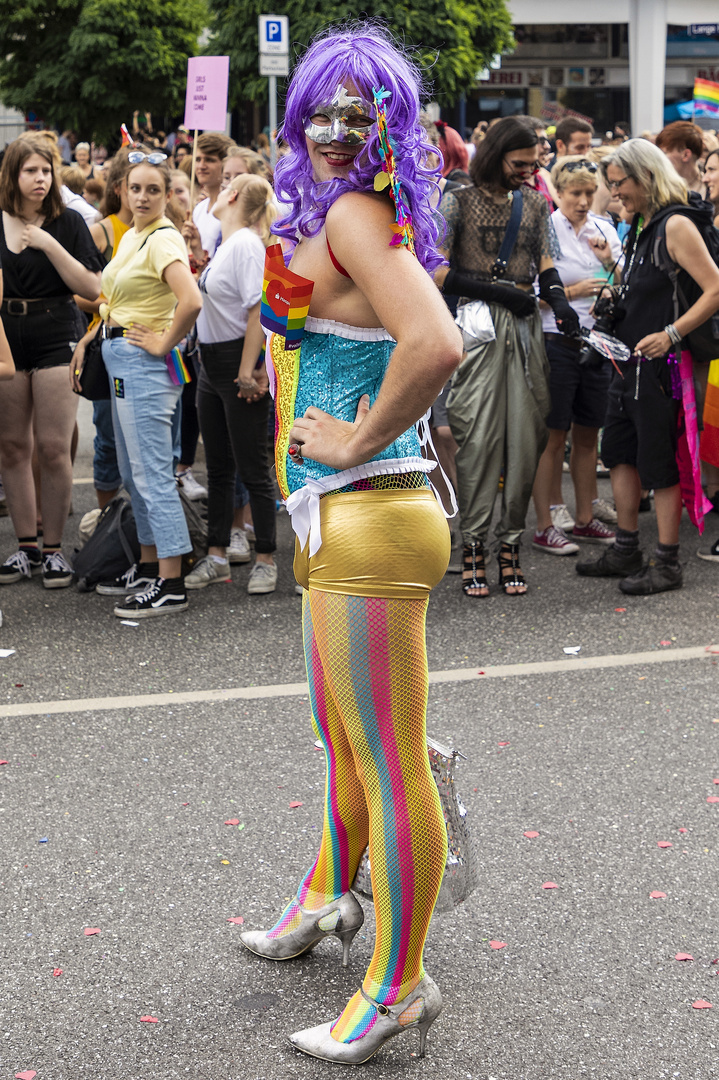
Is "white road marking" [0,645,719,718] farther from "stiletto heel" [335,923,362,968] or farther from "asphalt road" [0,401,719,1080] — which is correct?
"stiletto heel" [335,923,362,968]

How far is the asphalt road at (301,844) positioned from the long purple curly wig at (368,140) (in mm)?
665

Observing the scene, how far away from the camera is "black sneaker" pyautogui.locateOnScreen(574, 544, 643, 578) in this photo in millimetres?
6152

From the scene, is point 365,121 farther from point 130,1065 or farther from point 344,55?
point 130,1065

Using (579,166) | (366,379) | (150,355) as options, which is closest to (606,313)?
(579,166)

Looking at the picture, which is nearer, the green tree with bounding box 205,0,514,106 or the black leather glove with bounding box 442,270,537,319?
the black leather glove with bounding box 442,270,537,319

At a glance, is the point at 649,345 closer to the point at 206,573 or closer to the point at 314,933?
the point at 206,573

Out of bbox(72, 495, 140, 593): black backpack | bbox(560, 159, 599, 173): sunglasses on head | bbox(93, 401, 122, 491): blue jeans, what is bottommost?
bbox(72, 495, 140, 593): black backpack

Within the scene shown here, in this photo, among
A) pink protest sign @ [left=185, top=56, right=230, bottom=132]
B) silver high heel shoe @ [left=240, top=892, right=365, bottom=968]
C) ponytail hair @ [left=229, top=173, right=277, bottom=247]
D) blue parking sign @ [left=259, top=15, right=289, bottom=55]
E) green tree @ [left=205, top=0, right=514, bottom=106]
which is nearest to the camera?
silver high heel shoe @ [left=240, top=892, right=365, bottom=968]

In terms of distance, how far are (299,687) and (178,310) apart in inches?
72.8

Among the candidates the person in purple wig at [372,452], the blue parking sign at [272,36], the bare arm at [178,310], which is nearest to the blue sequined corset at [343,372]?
the person in purple wig at [372,452]

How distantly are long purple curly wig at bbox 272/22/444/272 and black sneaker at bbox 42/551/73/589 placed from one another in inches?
158

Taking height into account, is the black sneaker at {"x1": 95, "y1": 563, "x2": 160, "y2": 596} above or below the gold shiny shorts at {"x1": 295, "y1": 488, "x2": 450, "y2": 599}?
below

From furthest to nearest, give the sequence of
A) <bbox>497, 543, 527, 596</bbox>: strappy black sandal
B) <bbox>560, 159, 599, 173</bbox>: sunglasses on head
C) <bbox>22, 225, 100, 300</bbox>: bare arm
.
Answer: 1. <bbox>560, 159, 599, 173</bbox>: sunglasses on head
2. <bbox>497, 543, 527, 596</bbox>: strappy black sandal
3. <bbox>22, 225, 100, 300</bbox>: bare arm

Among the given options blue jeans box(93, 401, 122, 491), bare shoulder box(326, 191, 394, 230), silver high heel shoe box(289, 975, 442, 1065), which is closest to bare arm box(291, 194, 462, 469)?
bare shoulder box(326, 191, 394, 230)
